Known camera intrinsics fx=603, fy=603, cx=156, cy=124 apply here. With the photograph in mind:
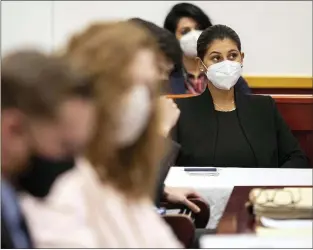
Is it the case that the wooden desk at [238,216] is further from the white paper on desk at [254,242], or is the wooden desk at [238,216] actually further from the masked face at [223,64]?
the masked face at [223,64]

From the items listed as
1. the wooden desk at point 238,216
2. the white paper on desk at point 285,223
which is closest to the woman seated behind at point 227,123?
the wooden desk at point 238,216

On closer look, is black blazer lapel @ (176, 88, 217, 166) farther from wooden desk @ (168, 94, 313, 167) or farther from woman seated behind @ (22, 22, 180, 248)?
woman seated behind @ (22, 22, 180, 248)

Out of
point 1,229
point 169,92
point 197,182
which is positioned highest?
point 169,92

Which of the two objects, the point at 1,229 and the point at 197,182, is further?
the point at 197,182

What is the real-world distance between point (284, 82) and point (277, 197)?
2.29 feet

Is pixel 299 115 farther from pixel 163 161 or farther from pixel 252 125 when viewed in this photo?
pixel 163 161

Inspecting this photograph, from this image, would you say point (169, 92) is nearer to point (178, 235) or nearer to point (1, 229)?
point (178, 235)

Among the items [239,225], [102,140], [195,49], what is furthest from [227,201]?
[102,140]

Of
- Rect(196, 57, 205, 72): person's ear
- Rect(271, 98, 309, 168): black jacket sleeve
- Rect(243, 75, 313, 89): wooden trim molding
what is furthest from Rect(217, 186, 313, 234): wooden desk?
Rect(243, 75, 313, 89): wooden trim molding

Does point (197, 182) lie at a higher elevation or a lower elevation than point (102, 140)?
lower

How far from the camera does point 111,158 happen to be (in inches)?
27.7

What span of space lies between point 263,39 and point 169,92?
67cm

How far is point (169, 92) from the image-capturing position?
89 centimetres

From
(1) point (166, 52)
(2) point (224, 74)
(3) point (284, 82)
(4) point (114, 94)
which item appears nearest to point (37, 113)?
(4) point (114, 94)
